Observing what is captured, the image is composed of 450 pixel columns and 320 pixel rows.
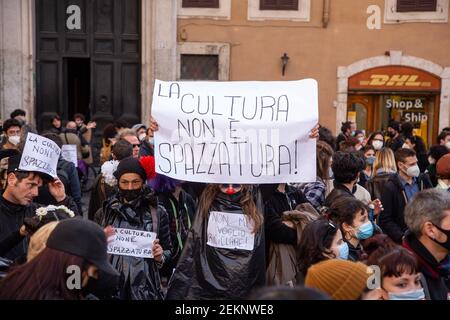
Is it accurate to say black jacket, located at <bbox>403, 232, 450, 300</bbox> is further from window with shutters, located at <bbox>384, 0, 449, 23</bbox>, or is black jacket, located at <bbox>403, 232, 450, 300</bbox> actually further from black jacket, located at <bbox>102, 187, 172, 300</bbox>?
window with shutters, located at <bbox>384, 0, 449, 23</bbox>

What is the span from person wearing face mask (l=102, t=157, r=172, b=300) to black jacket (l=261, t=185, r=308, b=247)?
701mm

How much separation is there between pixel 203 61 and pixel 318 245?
13059 millimetres

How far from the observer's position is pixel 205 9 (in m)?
16.2

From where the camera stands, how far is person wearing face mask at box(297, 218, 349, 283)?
12.3 ft

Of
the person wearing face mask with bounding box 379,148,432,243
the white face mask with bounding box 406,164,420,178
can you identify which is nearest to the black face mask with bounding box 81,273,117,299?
the person wearing face mask with bounding box 379,148,432,243

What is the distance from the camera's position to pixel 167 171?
4.65 metres

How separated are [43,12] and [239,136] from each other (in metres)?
12.9

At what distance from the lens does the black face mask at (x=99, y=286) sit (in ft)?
9.10

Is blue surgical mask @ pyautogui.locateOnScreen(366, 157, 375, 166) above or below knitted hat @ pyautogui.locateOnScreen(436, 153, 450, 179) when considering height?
below

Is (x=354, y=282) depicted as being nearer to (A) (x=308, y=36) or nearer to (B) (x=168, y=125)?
(B) (x=168, y=125)

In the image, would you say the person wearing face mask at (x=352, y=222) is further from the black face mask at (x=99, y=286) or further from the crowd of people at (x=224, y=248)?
the black face mask at (x=99, y=286)

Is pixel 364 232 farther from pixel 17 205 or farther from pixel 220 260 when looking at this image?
pixel 17 205

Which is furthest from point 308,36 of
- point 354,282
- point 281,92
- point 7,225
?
point 354,282

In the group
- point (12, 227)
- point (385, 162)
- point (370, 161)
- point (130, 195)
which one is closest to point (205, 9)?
point (370, 161)
